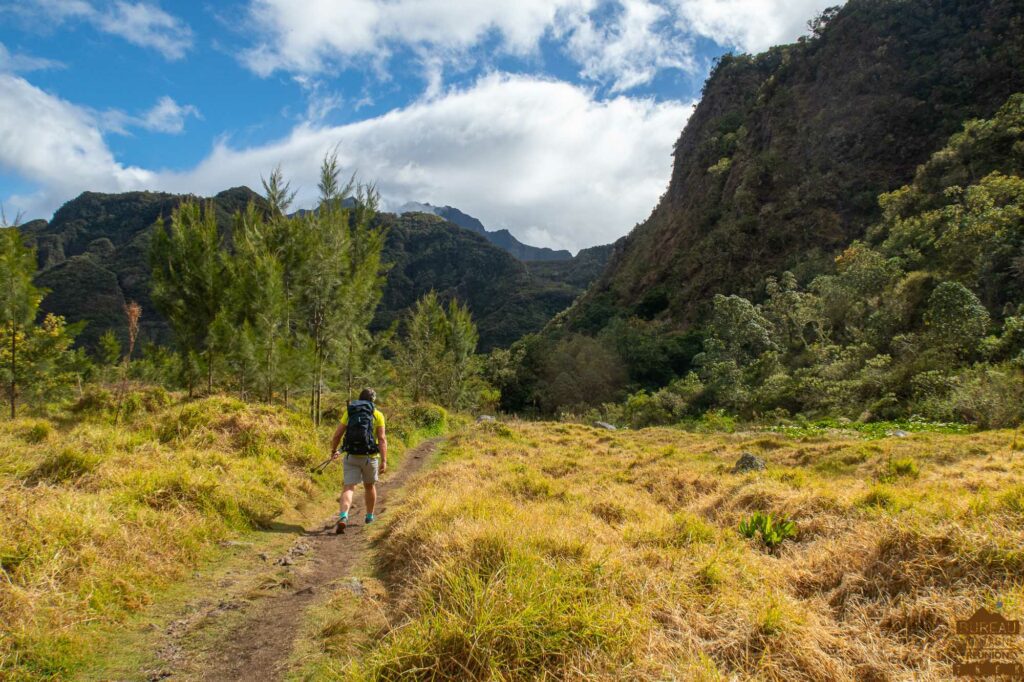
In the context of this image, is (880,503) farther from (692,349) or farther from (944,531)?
Result: (692,349)

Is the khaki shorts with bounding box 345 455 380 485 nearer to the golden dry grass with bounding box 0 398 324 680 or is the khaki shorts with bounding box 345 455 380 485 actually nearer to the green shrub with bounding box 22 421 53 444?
the golden dry grass with bounding box 0 398 324 680

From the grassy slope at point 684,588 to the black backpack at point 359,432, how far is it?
1.04 meters

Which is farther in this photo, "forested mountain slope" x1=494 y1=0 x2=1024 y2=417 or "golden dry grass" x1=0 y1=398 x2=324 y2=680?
"forested mountain slope" x1=494 y1=0 x2=1024 y2=417

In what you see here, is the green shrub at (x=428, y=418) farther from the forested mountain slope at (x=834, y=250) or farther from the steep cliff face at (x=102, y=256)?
the steep cliff face at (x=102, y=256)

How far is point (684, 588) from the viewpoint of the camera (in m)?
3.57

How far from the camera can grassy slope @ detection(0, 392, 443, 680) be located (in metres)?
3.42

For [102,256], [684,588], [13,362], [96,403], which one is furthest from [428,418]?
[102,256]

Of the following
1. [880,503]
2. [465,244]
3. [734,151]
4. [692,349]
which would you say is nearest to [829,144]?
[734,151]

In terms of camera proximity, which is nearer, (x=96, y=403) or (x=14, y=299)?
(x=96, y=403)

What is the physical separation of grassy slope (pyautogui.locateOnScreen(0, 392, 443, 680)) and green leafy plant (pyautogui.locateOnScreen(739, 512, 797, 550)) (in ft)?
18.9

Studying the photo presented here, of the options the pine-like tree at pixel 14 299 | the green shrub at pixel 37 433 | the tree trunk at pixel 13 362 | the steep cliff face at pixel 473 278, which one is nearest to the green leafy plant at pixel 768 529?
the green shrub at pixel 37 433

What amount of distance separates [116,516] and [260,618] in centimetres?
206

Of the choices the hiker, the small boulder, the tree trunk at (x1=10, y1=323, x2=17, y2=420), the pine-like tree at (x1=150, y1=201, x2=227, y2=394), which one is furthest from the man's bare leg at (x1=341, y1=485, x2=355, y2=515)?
the tree trunk at (x1=10, y1=323, x2=17, y2=420)

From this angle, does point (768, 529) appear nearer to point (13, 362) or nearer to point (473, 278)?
point (13, 362)
